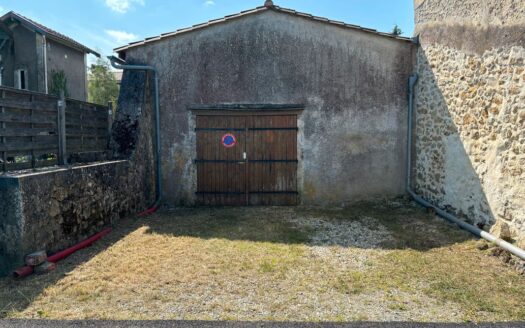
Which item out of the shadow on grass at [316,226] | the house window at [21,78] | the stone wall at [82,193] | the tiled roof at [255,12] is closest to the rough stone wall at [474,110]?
the shadow on grass at [316,226]

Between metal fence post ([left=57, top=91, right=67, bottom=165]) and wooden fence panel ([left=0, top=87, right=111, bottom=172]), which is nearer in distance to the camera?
wooden fence panel ([left=0, top=87, right=111, bottom=172])

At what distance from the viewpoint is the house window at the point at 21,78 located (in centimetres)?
1348

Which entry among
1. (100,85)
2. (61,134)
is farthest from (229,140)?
(100,85)

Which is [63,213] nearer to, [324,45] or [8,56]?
[324,45]

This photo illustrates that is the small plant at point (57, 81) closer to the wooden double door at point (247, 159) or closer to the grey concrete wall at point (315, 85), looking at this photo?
the grey concrete wall at point (315, 85)

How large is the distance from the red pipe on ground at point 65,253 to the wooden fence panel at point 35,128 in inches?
51.6

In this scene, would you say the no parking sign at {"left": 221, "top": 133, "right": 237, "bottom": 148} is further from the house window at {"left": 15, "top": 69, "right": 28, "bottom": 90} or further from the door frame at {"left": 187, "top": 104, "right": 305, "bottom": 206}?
the house window at {"left": 15, "top": 69, "right": 28, "bottom": 90}

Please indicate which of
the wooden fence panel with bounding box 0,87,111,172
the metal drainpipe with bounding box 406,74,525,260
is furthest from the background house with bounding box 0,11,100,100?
→ the metal drainpipe with bounding box 406,74,525,260

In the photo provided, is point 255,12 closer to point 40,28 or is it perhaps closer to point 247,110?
point 247,110

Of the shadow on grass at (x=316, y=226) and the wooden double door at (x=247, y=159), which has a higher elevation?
the wooden double door at (x=247, y=159)

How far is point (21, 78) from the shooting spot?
44.6 feet

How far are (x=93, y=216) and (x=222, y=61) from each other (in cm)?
416

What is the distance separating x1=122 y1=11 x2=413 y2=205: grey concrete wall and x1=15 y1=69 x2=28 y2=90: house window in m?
8.81

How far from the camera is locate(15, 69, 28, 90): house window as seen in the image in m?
13.5
